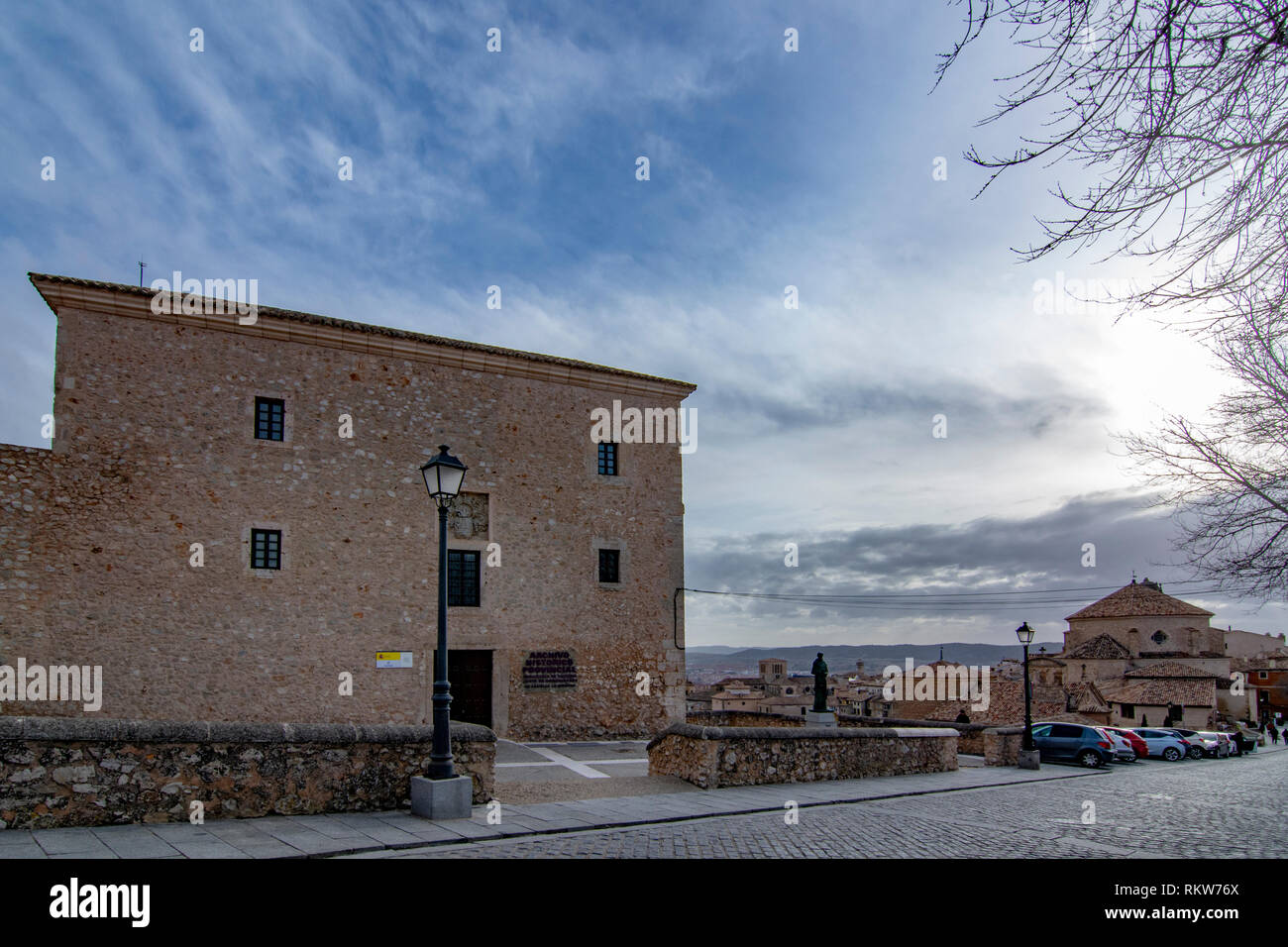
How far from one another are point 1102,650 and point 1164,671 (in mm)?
4615

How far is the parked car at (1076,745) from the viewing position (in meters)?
22.6

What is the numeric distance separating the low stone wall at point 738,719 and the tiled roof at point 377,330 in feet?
31.3

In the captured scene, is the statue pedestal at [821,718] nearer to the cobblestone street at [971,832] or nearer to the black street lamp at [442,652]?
the cobblestone street at [971,832]

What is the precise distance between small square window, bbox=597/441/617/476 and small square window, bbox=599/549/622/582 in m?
2.11

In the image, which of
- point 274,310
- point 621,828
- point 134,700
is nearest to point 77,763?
point 621,828

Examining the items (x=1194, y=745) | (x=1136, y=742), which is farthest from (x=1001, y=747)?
(x=1194, y=745)

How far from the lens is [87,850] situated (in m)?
7.13

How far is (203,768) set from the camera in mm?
8688

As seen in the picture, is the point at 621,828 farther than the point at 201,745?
Yes

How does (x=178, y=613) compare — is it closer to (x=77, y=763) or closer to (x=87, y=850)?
(x=77, y=763)

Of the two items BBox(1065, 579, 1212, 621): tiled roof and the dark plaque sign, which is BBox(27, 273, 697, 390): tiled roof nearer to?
the dark plaque sign

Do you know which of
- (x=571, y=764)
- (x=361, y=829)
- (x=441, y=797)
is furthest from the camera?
(x=571, y=764)

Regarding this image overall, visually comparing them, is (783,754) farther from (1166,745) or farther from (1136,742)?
(1166,745)

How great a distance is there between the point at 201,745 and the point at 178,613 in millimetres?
9358
